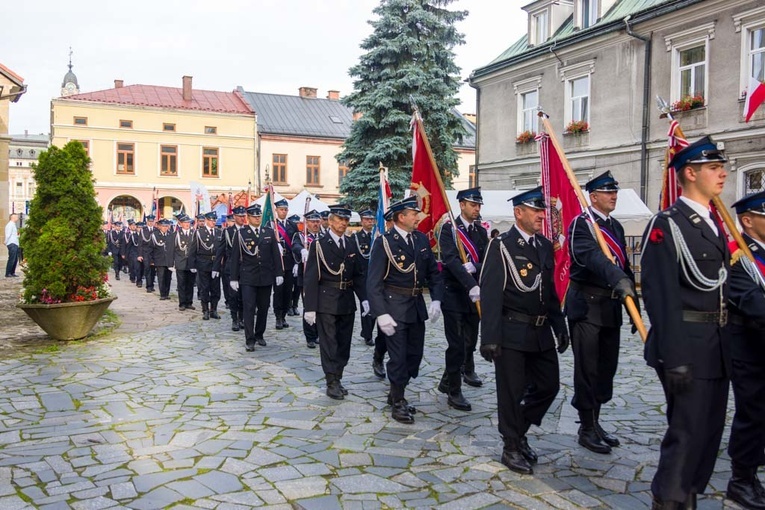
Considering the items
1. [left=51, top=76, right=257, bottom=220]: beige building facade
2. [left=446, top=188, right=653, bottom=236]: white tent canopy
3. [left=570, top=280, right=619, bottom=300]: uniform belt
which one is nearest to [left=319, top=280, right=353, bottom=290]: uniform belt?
[left=570, top=280, right=619, bottom=300]: uniform belt

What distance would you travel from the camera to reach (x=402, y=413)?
6238mm

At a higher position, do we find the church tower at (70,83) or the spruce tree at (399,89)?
the church tower at (70,83)

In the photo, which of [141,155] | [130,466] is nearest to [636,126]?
[130,466]

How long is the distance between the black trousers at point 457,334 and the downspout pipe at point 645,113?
606 inches

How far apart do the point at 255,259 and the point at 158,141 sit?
39008 millimetres

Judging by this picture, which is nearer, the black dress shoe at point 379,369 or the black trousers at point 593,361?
the black trousers at point 593,361

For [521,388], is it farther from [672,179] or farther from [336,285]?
[336,285]

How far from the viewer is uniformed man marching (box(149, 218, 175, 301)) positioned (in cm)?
1684

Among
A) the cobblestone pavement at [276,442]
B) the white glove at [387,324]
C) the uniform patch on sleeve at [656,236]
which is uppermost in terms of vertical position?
the uniform patch on sleeve at [656,236]

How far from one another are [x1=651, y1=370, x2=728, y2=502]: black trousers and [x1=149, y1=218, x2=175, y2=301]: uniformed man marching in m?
14.4

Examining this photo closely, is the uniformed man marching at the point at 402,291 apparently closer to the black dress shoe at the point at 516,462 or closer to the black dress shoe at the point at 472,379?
the black dress shoe at the point at 472,379

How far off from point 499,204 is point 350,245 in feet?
41.1

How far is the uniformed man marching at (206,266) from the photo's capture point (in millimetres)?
13498

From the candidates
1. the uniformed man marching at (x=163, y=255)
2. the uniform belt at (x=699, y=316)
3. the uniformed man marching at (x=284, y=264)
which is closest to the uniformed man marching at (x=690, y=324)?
the uniform belt at (x=699, y=316)
